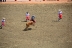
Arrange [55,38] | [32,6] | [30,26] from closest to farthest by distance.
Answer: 1. [55,38]
2. [30,26]
3. [32,6]

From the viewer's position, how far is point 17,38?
1080 centimetres

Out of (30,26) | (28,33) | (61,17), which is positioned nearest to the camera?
(28,33)

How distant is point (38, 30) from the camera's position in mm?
12086

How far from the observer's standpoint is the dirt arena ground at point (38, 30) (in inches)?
396

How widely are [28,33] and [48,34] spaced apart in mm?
969

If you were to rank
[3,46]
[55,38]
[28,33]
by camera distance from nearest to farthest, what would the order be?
[3,46]
[55,38]
[28,33]

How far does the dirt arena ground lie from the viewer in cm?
1005

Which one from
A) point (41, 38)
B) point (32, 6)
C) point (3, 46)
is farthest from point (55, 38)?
point (32, 6)

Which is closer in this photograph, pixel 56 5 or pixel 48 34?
pixel 48 34

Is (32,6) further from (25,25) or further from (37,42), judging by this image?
(37,42)

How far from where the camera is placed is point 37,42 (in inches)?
404

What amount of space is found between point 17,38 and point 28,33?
95 centimetres

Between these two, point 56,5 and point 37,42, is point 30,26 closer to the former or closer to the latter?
point 37,42

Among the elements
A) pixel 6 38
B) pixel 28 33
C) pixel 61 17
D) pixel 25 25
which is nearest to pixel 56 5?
pixel 61 17
